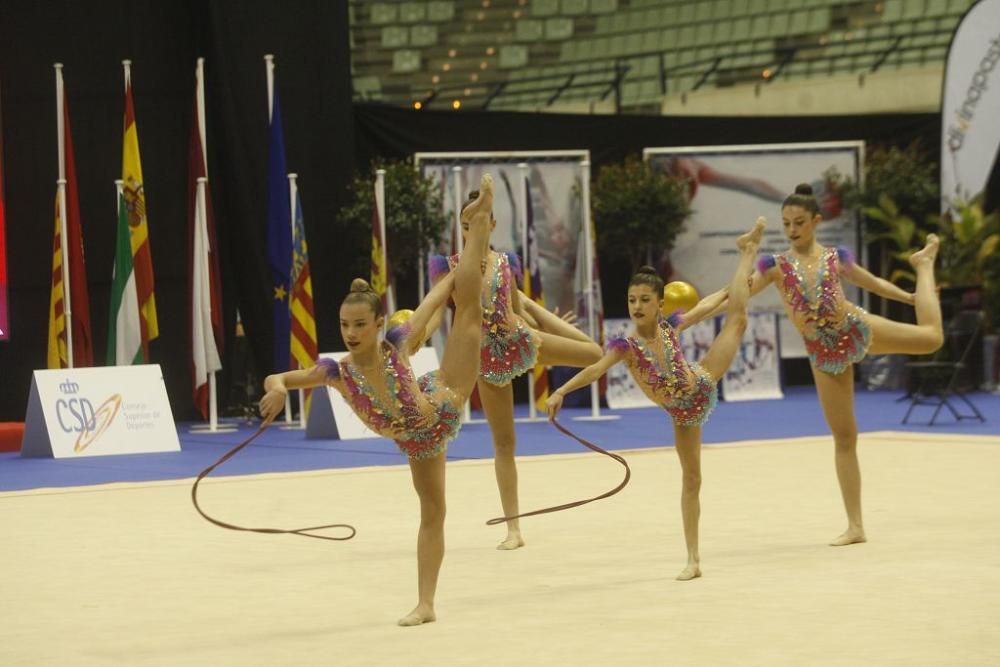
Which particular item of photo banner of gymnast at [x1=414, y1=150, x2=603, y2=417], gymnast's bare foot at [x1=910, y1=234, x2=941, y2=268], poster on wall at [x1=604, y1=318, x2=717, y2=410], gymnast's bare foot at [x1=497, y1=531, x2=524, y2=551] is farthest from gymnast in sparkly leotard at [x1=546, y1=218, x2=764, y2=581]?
poster on wall at [x1=604, y1=318, x2=717, y2=410]

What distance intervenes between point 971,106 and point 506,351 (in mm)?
10570

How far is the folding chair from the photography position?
11648 mm

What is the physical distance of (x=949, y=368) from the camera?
1215cm

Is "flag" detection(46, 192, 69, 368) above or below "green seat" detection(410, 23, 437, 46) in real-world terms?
below

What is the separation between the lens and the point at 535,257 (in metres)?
12.1

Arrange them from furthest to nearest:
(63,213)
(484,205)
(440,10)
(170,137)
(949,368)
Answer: (440,10)
(170,137)
(949,368)
(63,213)
(484,205)

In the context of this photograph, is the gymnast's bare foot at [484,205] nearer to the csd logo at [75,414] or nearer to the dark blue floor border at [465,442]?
the dark blue floor border at [465,442]

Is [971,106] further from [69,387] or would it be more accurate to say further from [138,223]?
[69,387]

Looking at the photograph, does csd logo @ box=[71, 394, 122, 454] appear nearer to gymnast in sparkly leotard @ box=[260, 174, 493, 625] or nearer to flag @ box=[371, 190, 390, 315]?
flag @ box=[371, 190, 390, 315]

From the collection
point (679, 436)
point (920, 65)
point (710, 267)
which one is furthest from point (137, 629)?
point (920, 65)

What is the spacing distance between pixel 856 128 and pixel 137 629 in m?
12.8

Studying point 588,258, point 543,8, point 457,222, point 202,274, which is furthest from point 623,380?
point 543,8

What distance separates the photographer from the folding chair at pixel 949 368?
11.6m

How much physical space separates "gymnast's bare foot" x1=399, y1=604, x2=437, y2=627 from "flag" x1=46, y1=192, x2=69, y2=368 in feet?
23.5
